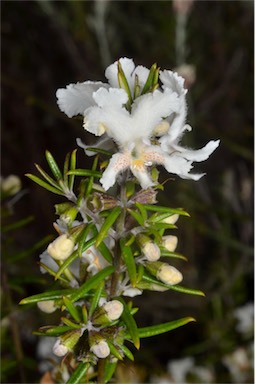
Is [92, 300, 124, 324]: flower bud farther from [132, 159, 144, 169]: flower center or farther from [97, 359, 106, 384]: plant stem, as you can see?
[132, 159, 144, 169]: flower center

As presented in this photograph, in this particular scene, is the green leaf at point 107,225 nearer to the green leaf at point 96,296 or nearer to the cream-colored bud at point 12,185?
the green leaf at point 96,296

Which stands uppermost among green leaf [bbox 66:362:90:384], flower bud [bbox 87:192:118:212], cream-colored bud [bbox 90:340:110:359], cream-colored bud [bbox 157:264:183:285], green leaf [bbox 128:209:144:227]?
flower bud [bbox 87:192:118:212]

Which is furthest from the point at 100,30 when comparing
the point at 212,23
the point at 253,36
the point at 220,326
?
the point at 220,326

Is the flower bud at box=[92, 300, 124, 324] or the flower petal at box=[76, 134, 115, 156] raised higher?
the flower petal at box=[76, 134, 115, 156]

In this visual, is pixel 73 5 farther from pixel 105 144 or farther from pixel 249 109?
pixel 105 144

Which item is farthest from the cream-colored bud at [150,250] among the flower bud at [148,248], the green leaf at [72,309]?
the green leaf at [72,309]

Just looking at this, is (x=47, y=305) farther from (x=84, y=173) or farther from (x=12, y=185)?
(x=12, y=185)

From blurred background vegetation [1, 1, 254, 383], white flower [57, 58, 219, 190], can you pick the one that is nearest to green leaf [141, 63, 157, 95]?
white flower [57, 58, 219, 190]
